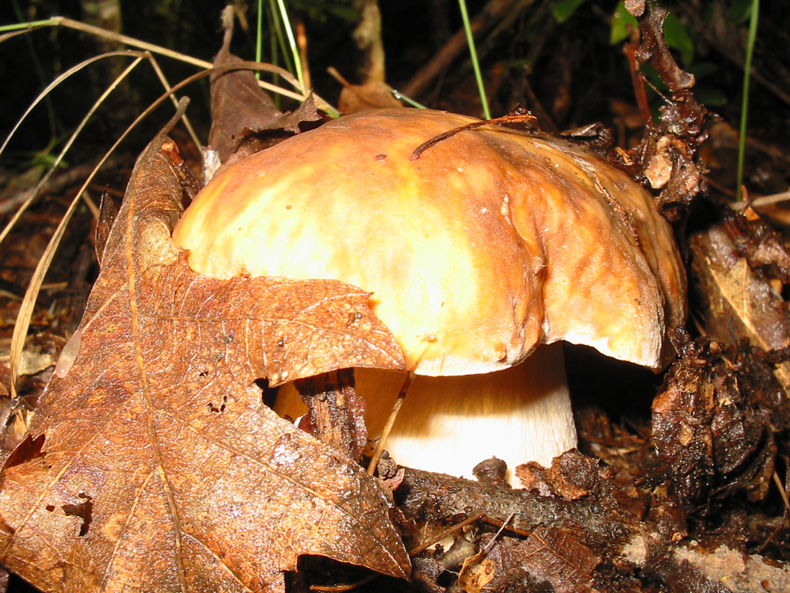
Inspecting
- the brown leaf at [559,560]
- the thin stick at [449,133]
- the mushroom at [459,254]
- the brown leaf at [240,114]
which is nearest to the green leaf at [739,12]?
the mushroom at [459,254]

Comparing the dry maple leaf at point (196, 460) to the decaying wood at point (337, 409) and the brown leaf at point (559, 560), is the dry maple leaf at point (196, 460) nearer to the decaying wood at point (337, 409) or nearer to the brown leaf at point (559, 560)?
the decaying wood at point (337, 409)

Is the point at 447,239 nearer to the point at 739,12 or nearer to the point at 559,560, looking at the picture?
the point at 559,560

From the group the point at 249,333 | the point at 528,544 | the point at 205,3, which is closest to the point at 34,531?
the point at 249,333

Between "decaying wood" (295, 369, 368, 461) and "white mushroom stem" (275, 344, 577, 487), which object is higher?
Result: "decaying wood" (295, 369, 368, 461)

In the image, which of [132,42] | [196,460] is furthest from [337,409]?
[132,42]

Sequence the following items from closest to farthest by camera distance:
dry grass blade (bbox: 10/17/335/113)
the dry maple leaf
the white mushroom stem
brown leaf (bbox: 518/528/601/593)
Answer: the dry maple leaf, brown leaf (bbox: 518/528/601/593), the white mushroom stem, dry grass blade (bbox: 10/17/335/113)

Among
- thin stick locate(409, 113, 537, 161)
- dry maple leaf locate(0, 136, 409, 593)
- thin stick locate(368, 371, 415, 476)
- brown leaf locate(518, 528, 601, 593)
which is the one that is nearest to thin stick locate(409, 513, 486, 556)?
brown leaf locate(518, 528, 601, 593)

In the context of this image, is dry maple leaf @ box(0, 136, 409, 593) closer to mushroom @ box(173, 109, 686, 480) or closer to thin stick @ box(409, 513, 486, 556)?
mushroom @ box(173, 109, 686, 480)
